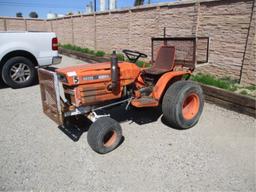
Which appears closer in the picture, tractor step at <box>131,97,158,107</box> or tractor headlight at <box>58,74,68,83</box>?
tractor headlight at <box>58,74,68,83</box>

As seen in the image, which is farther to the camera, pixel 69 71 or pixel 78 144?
pixel 78 144

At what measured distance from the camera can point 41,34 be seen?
683 cm

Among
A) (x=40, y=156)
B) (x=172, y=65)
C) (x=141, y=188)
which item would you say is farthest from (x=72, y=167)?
(x=172, y=65)

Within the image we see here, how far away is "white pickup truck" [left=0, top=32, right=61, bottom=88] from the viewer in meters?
6.46

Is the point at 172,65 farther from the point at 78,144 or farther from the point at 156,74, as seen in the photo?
the point at 78,144

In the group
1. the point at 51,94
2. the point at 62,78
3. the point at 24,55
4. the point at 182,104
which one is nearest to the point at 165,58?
the point at 182,104

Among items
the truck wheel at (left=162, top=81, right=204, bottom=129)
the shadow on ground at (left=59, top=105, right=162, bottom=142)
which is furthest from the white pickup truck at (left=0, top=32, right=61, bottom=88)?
the truck wheel at (left=162, top=81, right=204, bottom=129)

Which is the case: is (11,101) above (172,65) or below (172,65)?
below

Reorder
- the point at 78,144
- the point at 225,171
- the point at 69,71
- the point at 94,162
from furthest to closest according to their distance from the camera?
the point at 78,144
the point at 69,71
the point at 94,162
the point at 225,171

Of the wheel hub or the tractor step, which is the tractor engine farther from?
the wheel hub

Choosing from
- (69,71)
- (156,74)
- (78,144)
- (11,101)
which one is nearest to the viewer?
(69,71)

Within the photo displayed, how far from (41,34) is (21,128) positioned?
11.2 ft

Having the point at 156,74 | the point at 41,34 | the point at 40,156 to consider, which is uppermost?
the point at 41,34

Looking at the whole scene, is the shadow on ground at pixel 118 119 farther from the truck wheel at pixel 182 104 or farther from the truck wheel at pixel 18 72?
the truck wheel at pixel 18 72
